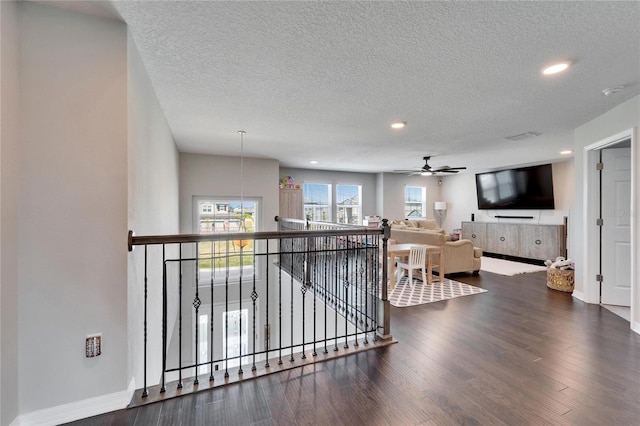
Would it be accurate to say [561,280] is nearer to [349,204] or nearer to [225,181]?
[349,204]

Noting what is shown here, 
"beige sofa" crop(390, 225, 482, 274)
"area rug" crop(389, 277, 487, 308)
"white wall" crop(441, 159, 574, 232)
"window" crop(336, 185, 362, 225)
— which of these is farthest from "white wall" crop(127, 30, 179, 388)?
"white wall" crop(441, 159, 574, 232)

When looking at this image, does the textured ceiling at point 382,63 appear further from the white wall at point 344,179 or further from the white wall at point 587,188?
the white wall at point 344,179

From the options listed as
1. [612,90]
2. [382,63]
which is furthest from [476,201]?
[382,63]

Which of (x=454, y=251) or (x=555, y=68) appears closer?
(x=555, y=68)

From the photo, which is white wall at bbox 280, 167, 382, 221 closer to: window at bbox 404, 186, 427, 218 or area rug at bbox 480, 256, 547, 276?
window at bbox 404, 186, 427, 218

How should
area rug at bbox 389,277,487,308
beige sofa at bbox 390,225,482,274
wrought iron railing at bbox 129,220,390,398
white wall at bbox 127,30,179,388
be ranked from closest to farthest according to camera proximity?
white wall at bbox 127,30,179,388 < wrought iron railing at bbox 129,220,390,398 < area rug at bbox 389,277,487,308 < beige sofa at bbox 390,225,482,274

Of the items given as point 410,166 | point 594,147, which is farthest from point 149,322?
point 410,166

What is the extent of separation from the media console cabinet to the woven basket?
2.51m

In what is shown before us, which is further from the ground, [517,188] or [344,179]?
[344,179]

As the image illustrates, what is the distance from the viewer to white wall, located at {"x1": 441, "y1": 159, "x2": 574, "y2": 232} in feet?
21.8

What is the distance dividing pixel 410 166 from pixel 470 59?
17.7 ft

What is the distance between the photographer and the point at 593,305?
364cm

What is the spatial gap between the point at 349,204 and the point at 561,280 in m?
5.34

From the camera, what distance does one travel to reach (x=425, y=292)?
4.35m
